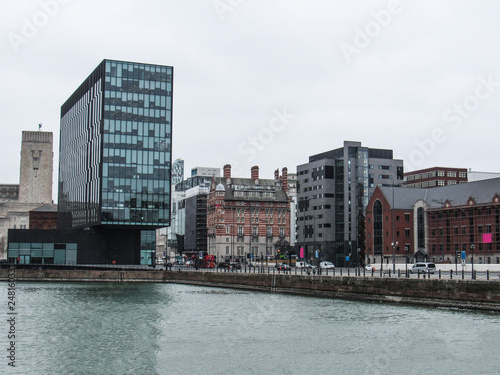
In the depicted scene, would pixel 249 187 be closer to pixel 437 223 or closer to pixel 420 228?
pixel 420 228

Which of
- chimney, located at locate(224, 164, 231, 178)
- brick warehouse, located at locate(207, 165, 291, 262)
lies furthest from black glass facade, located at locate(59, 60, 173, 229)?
chimney, located at locate(224, 164, 231, 178)

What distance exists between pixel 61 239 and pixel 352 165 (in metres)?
74.1

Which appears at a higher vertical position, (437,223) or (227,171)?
(227,171)

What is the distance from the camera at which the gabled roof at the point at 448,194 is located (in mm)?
123562

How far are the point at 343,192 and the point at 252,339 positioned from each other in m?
119

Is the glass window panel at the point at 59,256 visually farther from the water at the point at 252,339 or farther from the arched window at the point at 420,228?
the arched window at the point at 420,228

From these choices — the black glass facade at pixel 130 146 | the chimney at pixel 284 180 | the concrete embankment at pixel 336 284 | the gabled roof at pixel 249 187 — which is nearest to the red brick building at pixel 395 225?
the gabled roof at pixel 249 187

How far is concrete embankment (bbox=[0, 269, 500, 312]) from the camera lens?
55.2m

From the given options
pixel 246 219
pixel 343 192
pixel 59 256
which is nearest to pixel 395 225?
pixel 343 192

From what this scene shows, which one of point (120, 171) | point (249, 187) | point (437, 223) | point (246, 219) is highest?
point (249, 187)

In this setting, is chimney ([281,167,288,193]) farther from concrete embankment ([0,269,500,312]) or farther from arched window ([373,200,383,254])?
concrete embankment ([0,269,500,312])

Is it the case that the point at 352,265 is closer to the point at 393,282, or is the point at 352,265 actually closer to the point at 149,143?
the point at 149,143

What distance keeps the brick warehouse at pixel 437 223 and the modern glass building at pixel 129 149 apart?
44758mm

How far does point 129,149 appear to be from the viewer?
118375 millimetres
